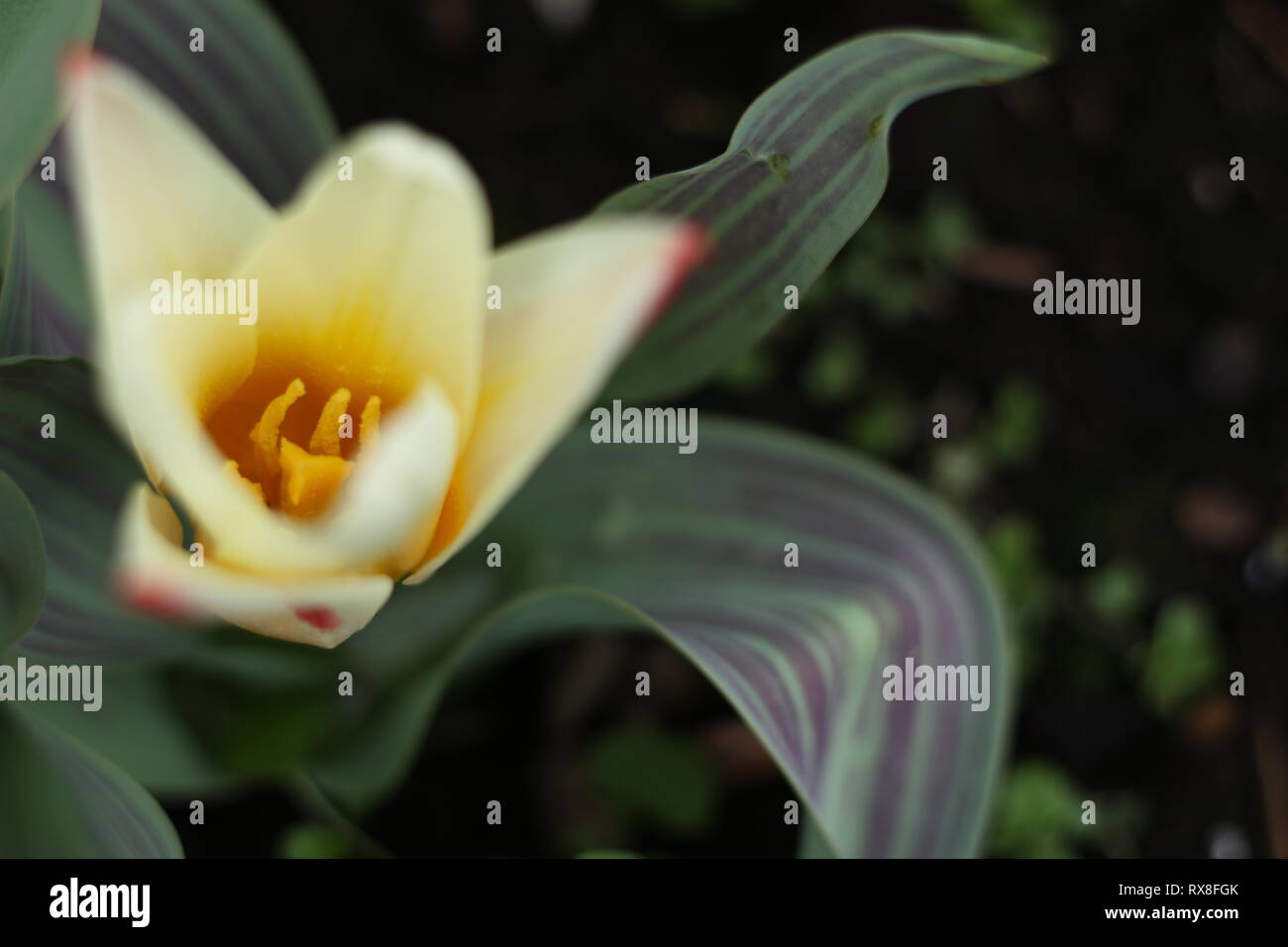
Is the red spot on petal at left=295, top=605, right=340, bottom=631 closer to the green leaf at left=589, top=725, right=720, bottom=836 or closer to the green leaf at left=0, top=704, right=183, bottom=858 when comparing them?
the green leaf at left=0, top=704, right=183, bottom=858

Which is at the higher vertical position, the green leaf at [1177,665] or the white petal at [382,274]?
the white petal at [382,274]

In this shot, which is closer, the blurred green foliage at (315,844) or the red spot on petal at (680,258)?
the red spot on petal at (680,258)

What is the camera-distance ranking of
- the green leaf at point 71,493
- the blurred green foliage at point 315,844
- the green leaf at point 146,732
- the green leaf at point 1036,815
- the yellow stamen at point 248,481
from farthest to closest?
the green leaf at point 1036,815
the blurred green foliage at point 315,844
the green leaf at point 146,732
the green leaf at point 71,493
the yellow stamen at point 248,481

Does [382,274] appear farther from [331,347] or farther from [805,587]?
[805,587]

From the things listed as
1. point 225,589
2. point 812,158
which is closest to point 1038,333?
point 812,158

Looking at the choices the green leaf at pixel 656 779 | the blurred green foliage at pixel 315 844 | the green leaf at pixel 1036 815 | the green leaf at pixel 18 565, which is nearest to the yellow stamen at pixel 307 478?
the green leaf at pixel 18 565

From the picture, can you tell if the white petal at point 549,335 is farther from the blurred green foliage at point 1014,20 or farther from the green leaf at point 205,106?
the blurred green foliage at point 1014,20
